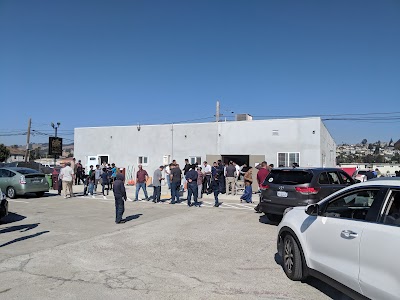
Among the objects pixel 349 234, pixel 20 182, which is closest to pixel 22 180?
pixel 20 182

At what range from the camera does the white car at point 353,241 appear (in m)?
3.64

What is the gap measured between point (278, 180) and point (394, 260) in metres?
6.52

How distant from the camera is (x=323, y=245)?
472cm

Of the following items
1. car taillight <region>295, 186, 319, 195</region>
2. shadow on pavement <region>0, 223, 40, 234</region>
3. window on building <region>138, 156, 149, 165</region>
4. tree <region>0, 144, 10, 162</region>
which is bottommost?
shadow on pavement <region>0, 223, 40, 234</region>

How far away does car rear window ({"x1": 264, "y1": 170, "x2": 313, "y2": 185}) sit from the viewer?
9.55m

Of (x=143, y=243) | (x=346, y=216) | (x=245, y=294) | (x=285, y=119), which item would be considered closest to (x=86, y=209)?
(x=143, y=243)

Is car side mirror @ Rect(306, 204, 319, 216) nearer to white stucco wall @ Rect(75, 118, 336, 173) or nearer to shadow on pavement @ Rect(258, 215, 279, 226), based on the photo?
shadow on pavement @ Rect(258, 215, 279, 226)

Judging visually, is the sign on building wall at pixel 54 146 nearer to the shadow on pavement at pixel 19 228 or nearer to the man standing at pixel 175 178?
the man standing at pixel 175 178

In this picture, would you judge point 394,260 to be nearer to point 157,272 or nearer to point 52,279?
point 157,272

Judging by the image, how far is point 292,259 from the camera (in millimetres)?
5539

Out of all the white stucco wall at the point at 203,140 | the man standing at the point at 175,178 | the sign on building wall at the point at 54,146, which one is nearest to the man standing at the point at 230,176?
the man standing at the point at 175,178

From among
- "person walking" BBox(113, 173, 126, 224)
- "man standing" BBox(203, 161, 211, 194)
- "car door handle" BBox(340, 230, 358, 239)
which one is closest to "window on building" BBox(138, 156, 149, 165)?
"man standing" BBox(203, 161, 211, 194)

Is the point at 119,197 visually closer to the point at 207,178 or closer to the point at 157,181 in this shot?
A: the point at 157,181

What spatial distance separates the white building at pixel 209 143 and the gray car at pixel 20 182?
10596 millimetres
